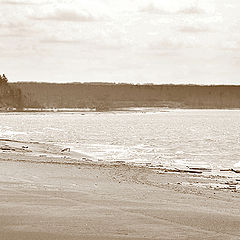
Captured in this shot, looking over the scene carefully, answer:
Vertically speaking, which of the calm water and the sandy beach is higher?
the calm water

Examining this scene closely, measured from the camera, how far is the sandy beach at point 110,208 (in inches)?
433

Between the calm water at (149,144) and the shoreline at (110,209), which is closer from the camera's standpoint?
the shoreline at (110,209)

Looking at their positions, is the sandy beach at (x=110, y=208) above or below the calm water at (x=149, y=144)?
below

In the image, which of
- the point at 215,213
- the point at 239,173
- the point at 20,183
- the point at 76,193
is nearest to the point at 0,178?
the point at 20,183

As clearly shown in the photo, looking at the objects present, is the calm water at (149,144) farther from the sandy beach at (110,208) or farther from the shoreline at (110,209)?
the shoreline at (110,209)

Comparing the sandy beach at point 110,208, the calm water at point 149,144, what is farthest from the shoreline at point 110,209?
the calm water at point 149,144

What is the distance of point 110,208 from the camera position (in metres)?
13.7

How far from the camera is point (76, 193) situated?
1616cm

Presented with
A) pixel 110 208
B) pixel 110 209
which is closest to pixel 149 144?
pixel 110 208

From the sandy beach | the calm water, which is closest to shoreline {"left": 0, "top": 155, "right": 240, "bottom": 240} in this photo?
the sandy beach

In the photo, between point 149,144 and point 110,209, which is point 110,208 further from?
point 149,144

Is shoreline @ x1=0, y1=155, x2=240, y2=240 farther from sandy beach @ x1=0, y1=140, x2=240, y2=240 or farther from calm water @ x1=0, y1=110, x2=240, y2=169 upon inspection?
calm water @ x1=0, y1=110, x2=240, y2=169

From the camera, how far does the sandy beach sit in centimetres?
1100

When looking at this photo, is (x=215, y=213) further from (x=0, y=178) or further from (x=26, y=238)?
(x=0, y=178)
